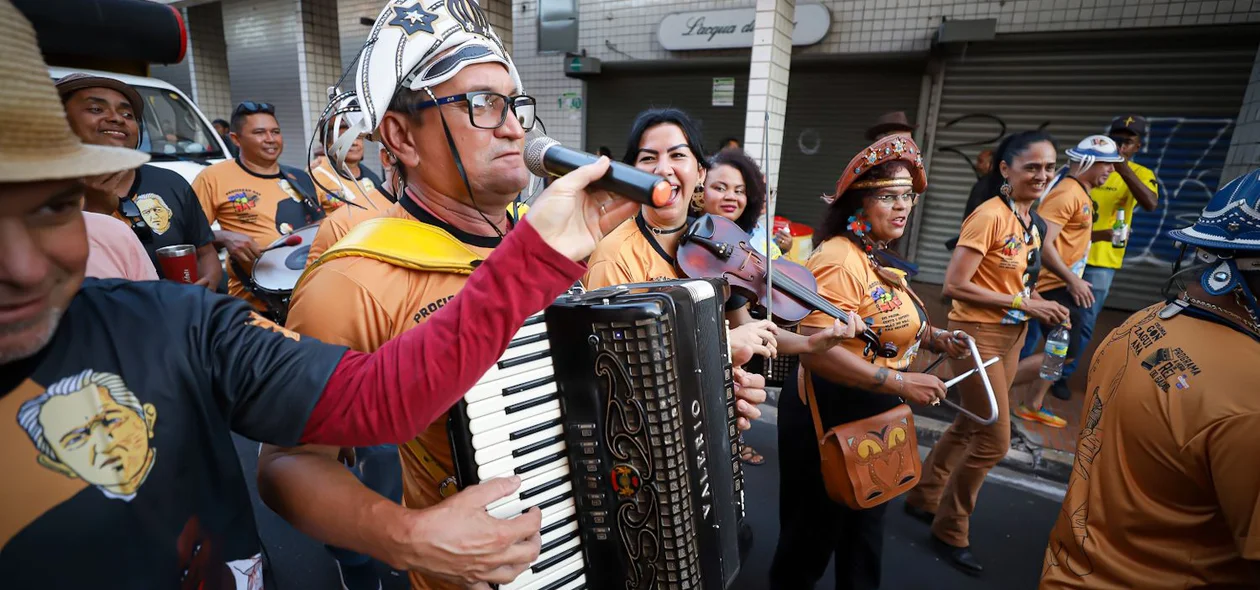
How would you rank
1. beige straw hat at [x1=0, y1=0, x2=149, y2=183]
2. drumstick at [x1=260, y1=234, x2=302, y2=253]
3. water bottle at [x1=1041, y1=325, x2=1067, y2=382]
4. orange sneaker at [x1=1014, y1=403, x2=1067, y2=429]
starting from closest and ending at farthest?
1. beige straw hat at [x1=0, y1=0, x2=149, y2=183]
2. drumstick at [x1=260, y1=234, x2=302, y2=253]
3. water bottle at [x1=1041, y1=325, x2=1067, y2=382]
4. orange sneaker at [x1=1014, y1=403, x2=1067, y2=429]

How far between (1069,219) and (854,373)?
3217 mm

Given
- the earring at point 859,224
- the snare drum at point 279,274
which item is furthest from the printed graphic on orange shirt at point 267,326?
the earring at point 859,224

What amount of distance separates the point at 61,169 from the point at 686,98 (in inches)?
349

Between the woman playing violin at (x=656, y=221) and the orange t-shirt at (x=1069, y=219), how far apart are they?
3.26 m

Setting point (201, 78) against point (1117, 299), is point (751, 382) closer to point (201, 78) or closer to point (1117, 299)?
point (1117, 299)

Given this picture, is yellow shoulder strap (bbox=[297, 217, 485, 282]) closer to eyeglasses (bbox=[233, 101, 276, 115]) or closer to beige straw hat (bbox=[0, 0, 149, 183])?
beige straw hat (bbox=[0, 0, 149, 183])

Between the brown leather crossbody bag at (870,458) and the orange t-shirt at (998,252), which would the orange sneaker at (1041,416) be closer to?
the orange t-shirt at (998,252)

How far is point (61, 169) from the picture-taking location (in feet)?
2.21

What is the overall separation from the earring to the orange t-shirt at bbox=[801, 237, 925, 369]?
74 mm

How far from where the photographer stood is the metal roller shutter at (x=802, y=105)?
7.72 m

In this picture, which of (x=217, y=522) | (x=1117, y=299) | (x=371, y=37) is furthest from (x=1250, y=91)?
(x=217, y=522)

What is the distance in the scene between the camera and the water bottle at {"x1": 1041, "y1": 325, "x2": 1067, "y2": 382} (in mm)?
3900

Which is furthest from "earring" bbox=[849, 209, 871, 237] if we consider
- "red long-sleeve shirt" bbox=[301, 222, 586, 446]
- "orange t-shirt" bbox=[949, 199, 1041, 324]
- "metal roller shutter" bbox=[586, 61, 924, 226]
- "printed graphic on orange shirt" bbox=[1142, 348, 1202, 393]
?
"metal roller shutter" bbox=[586, 61, 924, 226]

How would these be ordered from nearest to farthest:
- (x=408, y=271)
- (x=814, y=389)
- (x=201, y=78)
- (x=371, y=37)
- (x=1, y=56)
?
1. (x=1, y=56)
2. (x=408, y=271)
3. (x=371, y=37)
4. (x=814, y=389)
5. (x=201, y=78)
